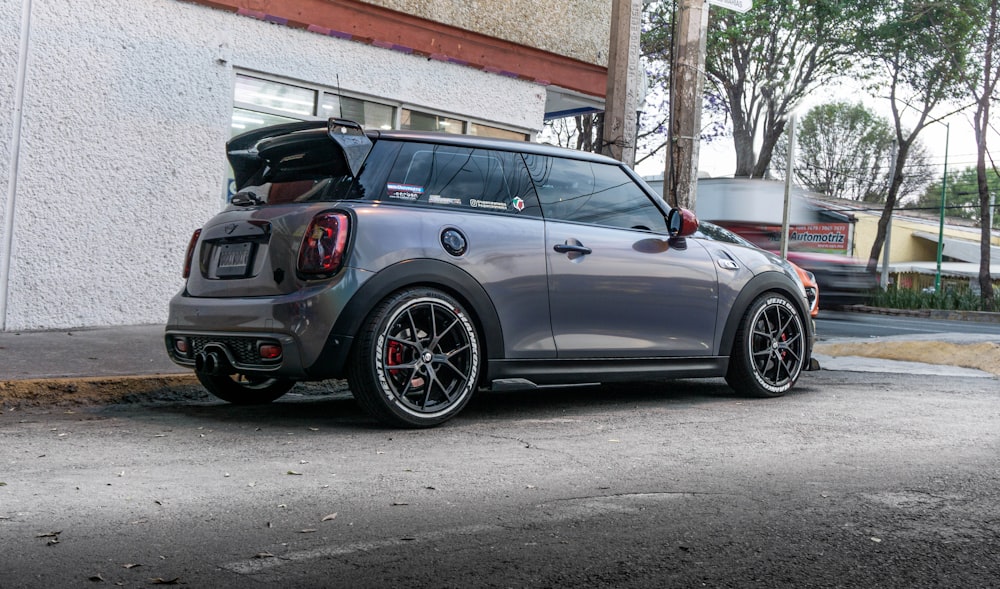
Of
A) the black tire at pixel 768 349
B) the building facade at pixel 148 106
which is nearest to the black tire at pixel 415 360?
the black tire at pixel 768 349

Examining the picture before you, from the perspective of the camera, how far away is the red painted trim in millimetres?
10789

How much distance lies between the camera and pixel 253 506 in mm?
3766

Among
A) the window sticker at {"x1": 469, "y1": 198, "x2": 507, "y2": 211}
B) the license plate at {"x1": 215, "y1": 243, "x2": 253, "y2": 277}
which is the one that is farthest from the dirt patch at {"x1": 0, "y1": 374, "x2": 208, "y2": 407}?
the window sticker at {"x1": 469, "y1": 198, "x2": 507, "y2": 211}

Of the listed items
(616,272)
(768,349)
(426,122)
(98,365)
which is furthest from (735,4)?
(98,365)

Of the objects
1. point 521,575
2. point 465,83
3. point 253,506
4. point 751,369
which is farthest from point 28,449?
point 465,83

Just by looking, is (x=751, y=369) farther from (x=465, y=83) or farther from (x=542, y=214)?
(x=465, y=83)

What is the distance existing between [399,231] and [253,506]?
194 cm

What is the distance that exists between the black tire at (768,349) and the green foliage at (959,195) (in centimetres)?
7059

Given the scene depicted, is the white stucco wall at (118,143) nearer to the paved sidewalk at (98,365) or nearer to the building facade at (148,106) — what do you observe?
the building facade at (148,106)

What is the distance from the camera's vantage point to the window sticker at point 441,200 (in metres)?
5.59

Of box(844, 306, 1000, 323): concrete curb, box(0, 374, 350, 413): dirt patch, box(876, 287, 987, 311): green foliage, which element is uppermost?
box(0, 374, 350, 413): dirt patch

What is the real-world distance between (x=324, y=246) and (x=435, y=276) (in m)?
0.60

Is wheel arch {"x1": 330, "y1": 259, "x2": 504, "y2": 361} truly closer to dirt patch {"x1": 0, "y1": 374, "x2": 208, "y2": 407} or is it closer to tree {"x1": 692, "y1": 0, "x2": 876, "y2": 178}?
dirt patch {"x1": 0, "y1": 374, "x2": 208, "y2": 407}

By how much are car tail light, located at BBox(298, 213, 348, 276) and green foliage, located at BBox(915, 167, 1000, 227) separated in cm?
7359
